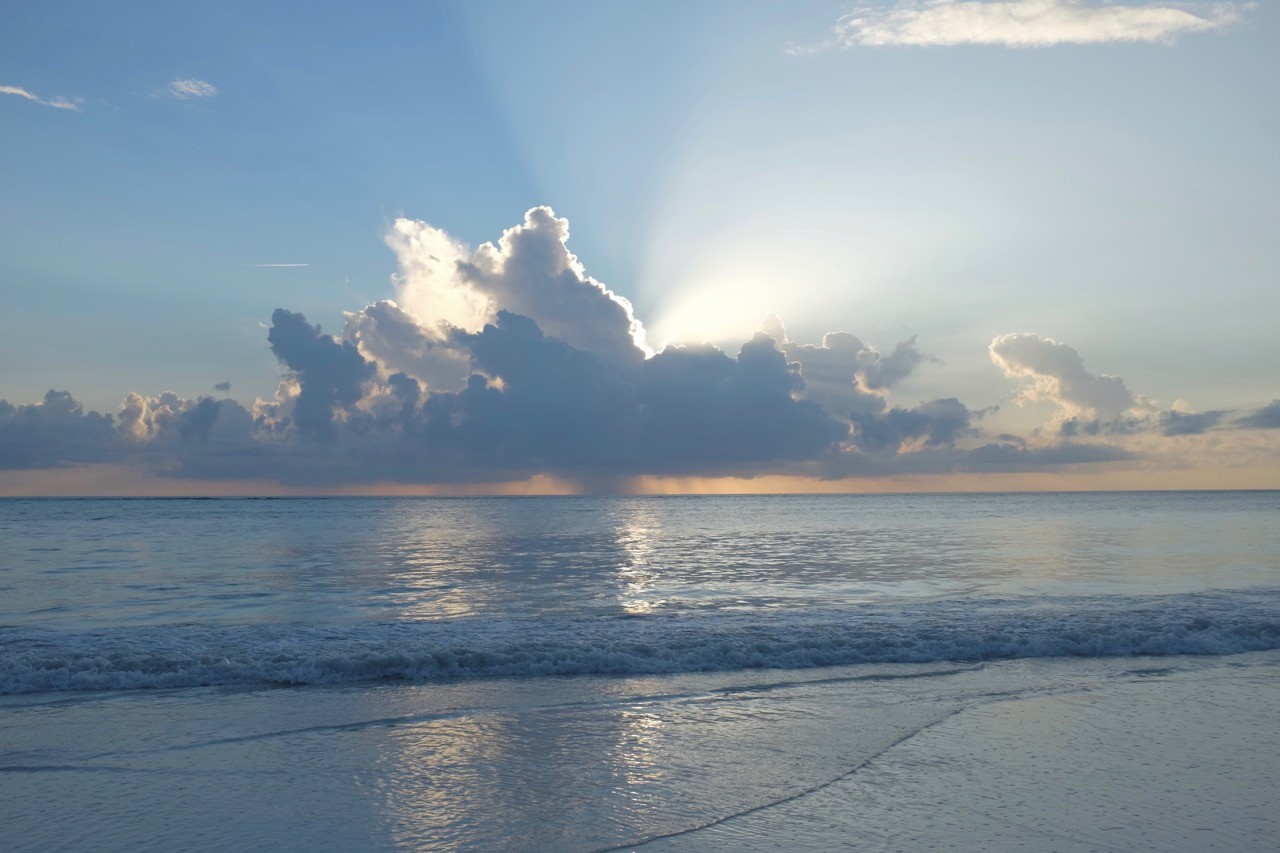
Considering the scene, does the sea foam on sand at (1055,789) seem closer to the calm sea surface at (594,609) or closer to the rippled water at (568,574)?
the calm sea surface at (594,609)

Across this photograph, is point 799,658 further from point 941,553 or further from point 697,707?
point 941,553

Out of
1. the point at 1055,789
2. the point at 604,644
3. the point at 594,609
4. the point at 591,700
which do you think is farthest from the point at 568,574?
the point at 1055,789

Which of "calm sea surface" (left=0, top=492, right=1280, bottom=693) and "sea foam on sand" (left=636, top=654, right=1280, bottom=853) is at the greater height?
"sea foam on sand" (left=636, top=654, right=1280, bottom=853)

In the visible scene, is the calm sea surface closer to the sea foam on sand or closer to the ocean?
the ocean

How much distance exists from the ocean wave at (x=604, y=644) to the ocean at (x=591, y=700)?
93mm

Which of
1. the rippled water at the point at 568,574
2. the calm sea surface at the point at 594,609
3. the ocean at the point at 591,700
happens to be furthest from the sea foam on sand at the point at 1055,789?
the rippled water at the point at 568,574

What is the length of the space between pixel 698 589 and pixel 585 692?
13.9 meters

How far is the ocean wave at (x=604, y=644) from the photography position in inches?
593

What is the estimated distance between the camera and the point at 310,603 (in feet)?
79.3

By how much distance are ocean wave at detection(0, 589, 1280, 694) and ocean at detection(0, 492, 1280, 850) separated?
9cm

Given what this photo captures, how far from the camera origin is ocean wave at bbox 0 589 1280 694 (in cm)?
Answer: 1505

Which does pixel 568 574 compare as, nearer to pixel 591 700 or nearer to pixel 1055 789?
pixel 591 700

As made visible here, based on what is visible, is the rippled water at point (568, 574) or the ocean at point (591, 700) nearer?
the ocean at point (591, 700)

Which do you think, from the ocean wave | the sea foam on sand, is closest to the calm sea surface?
the ocean wave
